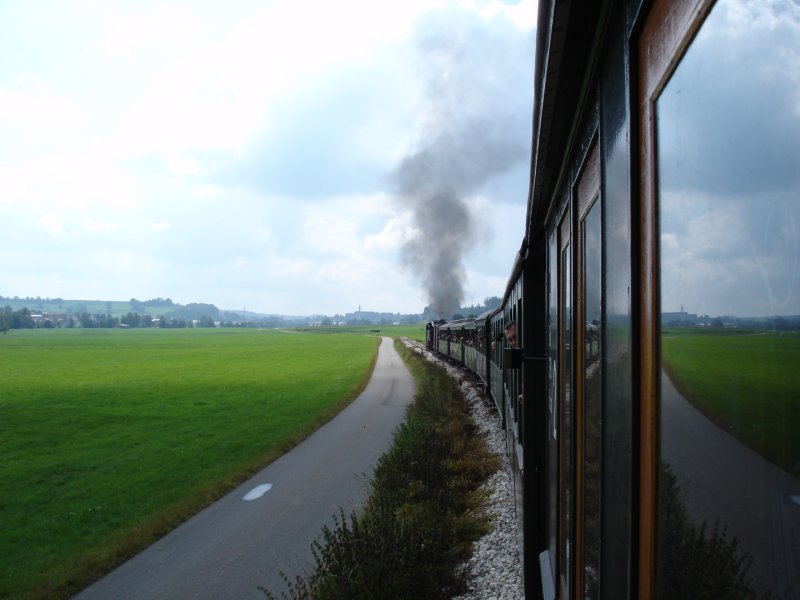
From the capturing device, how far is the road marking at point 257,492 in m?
13.4

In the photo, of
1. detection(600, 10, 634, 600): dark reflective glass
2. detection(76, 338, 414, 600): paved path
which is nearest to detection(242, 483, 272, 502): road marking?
detection(76, 338, 414, 600): paved path

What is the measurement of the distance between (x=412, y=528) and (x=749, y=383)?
6922 mm

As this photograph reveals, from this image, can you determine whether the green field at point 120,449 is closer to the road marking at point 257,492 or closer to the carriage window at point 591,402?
the road marking at point 257,492

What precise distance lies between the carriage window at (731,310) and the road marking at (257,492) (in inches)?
513

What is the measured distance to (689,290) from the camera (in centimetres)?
105

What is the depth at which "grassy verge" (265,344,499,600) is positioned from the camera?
20.6 ft

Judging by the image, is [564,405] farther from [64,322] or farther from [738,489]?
[64,322]

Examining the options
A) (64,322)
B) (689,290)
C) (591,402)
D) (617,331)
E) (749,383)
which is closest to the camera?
(749,383)

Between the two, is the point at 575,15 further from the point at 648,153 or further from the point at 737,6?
the point at 737,6

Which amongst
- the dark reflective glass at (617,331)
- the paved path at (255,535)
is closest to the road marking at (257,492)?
the paved path at (255,535)

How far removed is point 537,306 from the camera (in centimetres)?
523

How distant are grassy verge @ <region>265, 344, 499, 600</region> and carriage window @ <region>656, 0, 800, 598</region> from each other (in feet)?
17.5

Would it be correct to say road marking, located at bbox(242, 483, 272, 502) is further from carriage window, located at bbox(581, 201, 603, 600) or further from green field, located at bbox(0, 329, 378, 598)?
carriage window, located at bbox(581, 201, 603, 600)

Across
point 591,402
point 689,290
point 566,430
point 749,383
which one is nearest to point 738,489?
point 749,383
